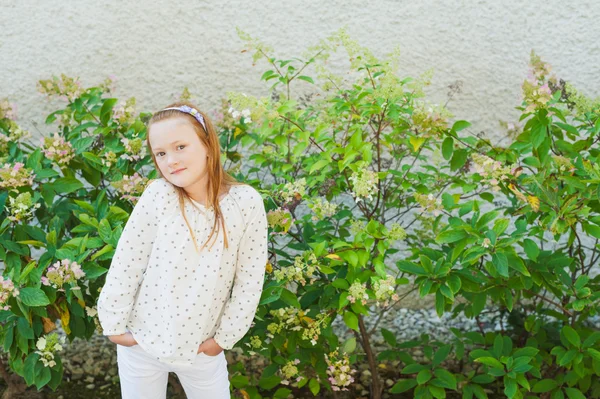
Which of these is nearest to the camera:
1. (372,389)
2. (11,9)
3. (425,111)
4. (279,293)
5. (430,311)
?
(279,293)

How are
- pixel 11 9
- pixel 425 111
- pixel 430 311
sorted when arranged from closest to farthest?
pixel 425 111, pixel 11 9, pixel 430 311

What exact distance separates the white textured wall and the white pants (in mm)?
1936

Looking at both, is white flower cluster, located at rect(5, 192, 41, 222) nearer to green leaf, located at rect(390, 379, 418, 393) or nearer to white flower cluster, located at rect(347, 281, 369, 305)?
white flower cluster, located at rect(347, 281, 369, 305)

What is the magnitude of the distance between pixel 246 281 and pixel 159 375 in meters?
0.39

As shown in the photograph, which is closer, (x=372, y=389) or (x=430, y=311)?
(x=372, y=389)

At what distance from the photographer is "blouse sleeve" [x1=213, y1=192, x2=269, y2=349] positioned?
2020 millimetres

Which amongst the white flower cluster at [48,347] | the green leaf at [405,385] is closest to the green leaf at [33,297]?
the white flower cluster at [48,347]

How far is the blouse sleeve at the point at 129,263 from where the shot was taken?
6.52ft

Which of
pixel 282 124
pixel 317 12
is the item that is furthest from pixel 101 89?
pixel 317 12

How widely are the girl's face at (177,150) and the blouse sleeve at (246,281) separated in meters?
0.20

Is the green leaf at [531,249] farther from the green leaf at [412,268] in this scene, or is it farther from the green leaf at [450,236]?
the green leaf at [412,268]

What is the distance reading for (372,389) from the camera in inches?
120

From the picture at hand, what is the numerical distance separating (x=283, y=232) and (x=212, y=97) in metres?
1.56

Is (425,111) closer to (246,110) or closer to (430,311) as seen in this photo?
(246,110)
